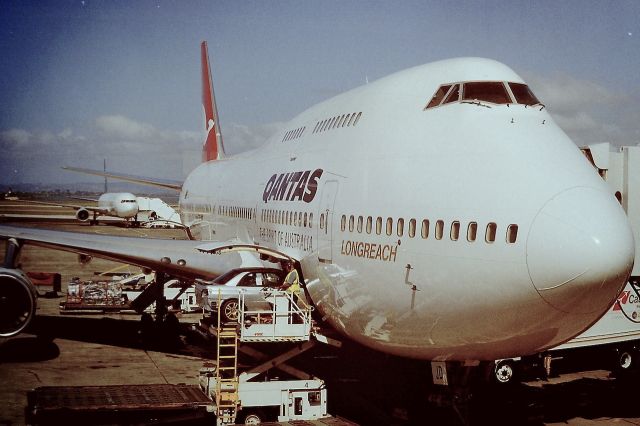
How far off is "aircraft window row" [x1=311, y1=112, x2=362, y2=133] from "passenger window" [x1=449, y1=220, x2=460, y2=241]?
14.0 ft

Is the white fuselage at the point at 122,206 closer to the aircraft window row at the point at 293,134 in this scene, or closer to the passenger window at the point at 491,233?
the aircraft window row at the point at 293,134

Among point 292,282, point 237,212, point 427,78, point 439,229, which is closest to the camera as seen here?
point 439,229

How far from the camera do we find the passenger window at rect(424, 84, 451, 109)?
10398mm

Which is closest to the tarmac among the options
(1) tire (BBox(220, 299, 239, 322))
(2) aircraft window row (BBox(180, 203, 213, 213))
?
(1) tire (BBox(220, 299, 239, 322))

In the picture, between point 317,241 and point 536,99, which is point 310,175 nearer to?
point 317,241

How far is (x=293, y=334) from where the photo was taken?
12.4 m

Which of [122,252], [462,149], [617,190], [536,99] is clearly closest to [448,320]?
[462,149]

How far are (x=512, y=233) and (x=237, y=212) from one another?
44.1 ft

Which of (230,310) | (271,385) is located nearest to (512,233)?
(271,385)

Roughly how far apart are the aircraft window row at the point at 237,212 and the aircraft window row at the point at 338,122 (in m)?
4.60

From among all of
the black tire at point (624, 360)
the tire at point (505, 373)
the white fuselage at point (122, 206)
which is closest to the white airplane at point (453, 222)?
the tire at point (505, 373)

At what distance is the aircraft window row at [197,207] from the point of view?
25656mm

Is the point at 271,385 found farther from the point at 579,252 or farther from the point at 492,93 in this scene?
the point at 579,252

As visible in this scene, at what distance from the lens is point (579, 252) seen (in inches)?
295
